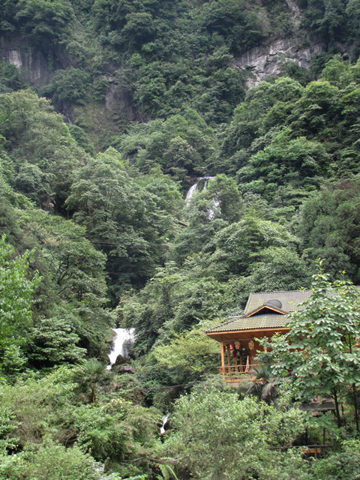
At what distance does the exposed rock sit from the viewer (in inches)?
2591

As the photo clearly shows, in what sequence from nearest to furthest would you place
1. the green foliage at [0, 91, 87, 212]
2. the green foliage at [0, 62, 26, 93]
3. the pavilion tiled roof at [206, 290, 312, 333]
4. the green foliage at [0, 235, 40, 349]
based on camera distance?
the green foliage at [0, 235, 40, 349] < the pavilion tiled roof at [206, 290, 312, 333] < the green foliage at [0, 91, 87, 212] < the green foliage at [0, 62, 26, 93]

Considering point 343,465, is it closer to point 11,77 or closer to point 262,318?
point 262,318

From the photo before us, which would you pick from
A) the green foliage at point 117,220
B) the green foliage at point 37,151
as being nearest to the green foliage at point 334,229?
the green foliage at point 117,220

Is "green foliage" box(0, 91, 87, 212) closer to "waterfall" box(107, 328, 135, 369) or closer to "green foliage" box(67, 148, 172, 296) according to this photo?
"green foliage" box(67, 148, 172, 296)

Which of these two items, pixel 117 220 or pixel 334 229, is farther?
pixel 117 220

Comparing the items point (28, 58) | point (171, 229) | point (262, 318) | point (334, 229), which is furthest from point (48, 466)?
point (28, 58)

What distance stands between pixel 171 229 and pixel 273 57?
46107 millimetres

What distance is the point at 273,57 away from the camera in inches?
2736

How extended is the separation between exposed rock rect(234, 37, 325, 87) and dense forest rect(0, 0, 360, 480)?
37 cm

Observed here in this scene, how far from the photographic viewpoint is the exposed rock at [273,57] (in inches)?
2591

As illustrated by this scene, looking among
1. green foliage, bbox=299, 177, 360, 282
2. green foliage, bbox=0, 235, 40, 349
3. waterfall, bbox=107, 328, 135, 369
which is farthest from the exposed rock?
green foliage, bbox=0, 235, 40, 349

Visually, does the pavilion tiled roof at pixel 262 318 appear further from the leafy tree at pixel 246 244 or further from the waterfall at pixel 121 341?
the waterfall at pixel 121 341

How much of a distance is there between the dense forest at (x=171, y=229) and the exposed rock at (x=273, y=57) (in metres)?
0.37

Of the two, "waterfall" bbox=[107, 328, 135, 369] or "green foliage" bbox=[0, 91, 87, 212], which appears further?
"green foliage" bbox=[0, 91, 87, 212]
